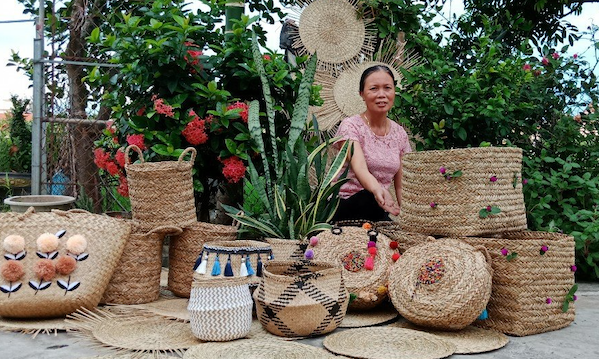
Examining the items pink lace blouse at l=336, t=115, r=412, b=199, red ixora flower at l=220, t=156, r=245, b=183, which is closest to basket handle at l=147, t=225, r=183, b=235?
red ixora flower at l=220, t=156, r=245, b=183

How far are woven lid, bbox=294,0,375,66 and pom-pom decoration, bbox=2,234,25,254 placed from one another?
2786 millimetres

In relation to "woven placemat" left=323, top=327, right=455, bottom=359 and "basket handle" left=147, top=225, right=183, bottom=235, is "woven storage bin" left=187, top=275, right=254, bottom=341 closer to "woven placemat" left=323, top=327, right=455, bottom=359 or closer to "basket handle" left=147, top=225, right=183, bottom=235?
"woven placemat" left=323, top=327, right=455, bottom=359

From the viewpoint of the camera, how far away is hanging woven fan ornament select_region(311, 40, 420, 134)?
16.4 ft

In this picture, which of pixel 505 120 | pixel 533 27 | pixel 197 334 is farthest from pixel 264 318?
pixel 533 27

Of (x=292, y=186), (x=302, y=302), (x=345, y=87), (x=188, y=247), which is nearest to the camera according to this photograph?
(x=302, y=302)

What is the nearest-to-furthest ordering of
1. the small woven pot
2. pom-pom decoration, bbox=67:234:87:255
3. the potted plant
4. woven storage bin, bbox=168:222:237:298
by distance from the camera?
pom-pom decoration, bbox=67:234:87:255 → the small woven pot → woven storage bin, bbox=168:222:237:298 → the potted plant

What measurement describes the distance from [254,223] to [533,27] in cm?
395

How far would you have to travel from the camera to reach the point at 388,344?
263 centimetres

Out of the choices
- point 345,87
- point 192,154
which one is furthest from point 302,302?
point 345,87

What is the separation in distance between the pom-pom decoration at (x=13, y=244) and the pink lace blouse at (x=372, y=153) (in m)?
2.01

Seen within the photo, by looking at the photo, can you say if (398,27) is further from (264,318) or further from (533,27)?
(264,318)

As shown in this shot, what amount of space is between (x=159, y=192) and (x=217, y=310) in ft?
3.39

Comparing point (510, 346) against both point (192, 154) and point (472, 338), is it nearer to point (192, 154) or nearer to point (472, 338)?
point (472, 338)

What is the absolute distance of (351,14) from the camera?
505 centimetres
